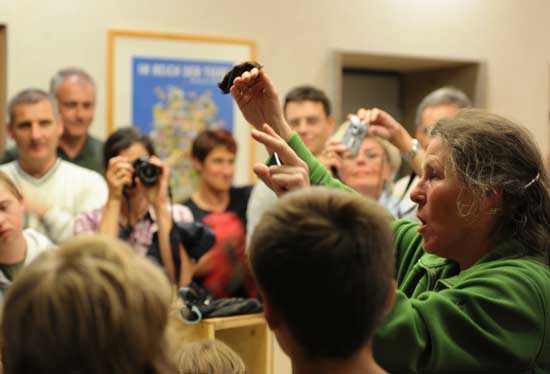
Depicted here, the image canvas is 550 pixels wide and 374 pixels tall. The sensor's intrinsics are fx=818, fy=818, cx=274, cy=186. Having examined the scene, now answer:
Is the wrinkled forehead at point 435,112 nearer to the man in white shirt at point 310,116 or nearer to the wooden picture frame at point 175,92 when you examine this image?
the man in white shirt at point 310,116

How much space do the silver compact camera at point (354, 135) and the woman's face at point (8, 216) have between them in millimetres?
1134

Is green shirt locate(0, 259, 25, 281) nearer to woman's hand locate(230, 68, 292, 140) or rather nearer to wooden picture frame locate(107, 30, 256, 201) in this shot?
woman's hand locate(230, 68, 292, 140)

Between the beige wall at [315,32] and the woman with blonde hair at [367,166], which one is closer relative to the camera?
the woman with blonde hair at [367,166]

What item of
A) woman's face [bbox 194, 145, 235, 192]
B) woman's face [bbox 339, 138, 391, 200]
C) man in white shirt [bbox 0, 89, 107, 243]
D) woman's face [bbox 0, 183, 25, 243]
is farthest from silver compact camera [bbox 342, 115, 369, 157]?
woman's face [bbox 0, 183, 25, 243]

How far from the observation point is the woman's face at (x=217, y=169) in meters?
3.46

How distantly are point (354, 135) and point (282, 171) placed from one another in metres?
1.44

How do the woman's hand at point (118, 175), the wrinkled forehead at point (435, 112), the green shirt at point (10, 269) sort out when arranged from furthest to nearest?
the wrinkled forehead at point (435, 112) → the woman's hand at point (118, 175) → the green shirt at point (10, 269)

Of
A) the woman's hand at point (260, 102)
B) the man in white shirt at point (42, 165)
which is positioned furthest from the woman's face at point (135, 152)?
the woman's hand at point (260, 102)

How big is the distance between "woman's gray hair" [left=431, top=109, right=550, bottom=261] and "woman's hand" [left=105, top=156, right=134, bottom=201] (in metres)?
1.67

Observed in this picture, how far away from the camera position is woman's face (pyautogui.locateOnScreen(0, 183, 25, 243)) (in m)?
2.28

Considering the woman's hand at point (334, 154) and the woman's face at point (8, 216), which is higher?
the woman's hand at point (334, 154)

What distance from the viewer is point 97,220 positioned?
3.02 m

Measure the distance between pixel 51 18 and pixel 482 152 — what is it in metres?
2.98

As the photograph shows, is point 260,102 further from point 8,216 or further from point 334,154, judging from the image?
point 334,154
